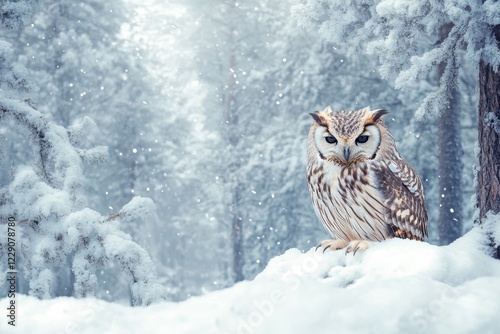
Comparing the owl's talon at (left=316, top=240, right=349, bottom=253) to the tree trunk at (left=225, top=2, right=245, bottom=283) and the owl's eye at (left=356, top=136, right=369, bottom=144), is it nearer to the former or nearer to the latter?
the owl's eye at (left=356, top=136, right=369, bottom=144)

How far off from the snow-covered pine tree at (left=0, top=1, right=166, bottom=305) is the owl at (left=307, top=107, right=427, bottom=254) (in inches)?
71.7

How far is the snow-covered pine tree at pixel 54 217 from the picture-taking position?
546 cm

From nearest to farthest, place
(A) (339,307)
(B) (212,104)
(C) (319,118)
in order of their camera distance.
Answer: (A) (339,307)
(C) (319,118)
(B) (212,104)

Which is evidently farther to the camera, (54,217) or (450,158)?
(450,158)

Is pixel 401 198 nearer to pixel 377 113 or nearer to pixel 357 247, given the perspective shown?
pixel 377 113

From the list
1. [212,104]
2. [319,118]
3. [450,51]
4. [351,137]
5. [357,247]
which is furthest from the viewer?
[212,104]

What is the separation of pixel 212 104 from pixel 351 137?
14621 mm

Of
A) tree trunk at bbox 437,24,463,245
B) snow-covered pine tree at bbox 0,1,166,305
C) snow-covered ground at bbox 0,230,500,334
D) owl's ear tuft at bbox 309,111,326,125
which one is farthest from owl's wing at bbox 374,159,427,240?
tree trunk at bbox 437,24,463,245

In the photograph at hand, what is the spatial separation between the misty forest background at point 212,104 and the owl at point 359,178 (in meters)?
10.4

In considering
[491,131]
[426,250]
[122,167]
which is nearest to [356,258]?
[426,250]

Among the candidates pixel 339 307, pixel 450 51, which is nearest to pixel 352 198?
pixel 339 307

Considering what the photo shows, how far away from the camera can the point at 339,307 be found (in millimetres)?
2430

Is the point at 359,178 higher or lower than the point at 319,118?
lower

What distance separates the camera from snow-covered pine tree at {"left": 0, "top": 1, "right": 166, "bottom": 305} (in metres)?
5.46
